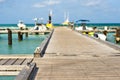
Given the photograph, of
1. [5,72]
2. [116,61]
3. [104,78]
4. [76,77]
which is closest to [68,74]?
[76,77]

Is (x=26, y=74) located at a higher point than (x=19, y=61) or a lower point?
higher

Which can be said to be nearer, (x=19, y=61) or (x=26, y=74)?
(x=26, y=74)

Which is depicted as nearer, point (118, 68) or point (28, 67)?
point (28, 67)

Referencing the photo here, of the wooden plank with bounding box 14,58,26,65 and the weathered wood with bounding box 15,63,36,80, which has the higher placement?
the weathered wood with bounding box 15,63,36,80

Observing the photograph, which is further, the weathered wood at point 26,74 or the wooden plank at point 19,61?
the wooden plank at point 19,61

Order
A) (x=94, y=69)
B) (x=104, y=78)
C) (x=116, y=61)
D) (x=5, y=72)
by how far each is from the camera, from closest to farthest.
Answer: (x=104, y=78) → (x=94, y=69) → (x=5, y=72) → (x=116, y=61)

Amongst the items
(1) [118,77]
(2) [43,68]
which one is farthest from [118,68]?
(2) [43,68]

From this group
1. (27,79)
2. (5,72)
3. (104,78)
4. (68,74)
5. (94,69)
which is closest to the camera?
(27,79)

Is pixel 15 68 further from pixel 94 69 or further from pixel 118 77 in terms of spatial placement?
pixel 118 77

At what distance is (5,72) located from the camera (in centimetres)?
1080

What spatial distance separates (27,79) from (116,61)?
16.7 feet

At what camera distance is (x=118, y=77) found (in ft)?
28.8

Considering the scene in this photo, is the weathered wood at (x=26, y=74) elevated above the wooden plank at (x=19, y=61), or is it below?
above

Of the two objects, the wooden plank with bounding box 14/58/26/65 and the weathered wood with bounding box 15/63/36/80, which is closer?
the weathered wood with bounding box 15/63/36/80
